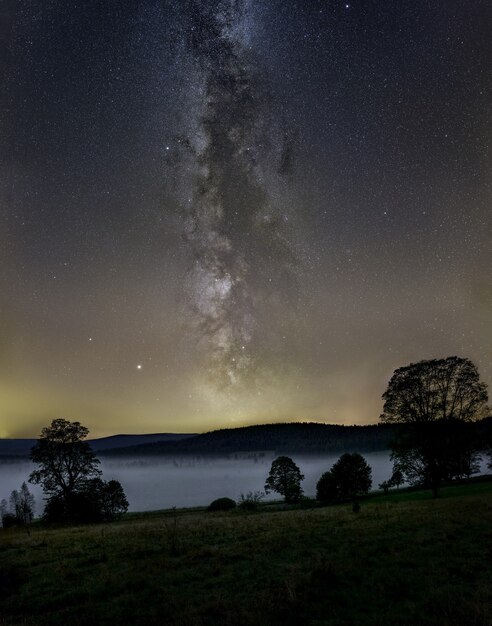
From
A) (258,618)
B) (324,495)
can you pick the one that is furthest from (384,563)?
(324,495)

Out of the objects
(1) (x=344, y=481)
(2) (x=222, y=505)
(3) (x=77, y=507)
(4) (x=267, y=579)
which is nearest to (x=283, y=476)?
(1) (x=344, y=481)

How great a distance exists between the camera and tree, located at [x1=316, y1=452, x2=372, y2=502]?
209ft

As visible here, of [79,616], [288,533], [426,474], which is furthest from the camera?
[426,474]

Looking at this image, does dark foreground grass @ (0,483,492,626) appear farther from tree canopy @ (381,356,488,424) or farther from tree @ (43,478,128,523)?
tree @ (43,478,128,523)

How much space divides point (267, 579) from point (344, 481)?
58.6 metres

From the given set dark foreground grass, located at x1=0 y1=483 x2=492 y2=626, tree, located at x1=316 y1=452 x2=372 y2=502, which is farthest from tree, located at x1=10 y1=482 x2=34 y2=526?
tree, located at x1=316 y1=452 x2=372 y2=502

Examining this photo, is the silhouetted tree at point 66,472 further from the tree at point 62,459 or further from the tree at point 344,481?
the tree at point 344,481

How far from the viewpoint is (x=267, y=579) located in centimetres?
1149

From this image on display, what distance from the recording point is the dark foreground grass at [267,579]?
29.4 ft

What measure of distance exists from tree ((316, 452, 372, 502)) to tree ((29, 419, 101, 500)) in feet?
119

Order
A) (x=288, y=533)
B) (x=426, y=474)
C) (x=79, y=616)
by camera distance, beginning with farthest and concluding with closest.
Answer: (x=426, y=474), (x=288, y=533), (x=79, y=616)

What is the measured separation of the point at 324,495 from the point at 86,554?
53.4 m

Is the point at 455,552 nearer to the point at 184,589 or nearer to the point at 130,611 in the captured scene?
the point at 184,589

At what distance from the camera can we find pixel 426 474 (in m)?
40.7
